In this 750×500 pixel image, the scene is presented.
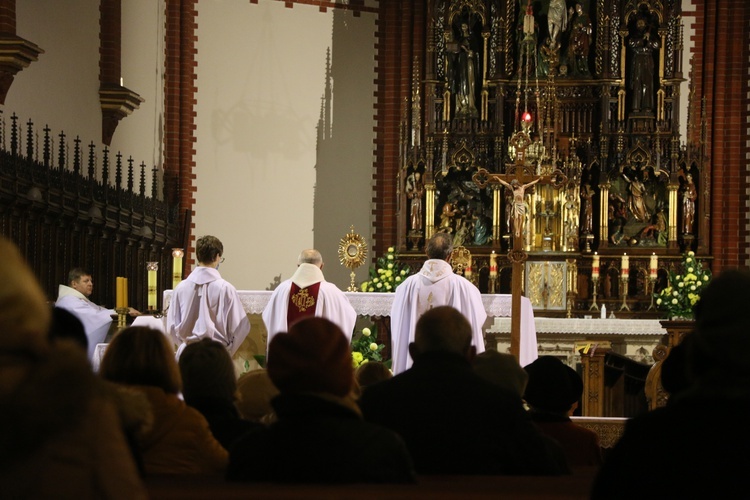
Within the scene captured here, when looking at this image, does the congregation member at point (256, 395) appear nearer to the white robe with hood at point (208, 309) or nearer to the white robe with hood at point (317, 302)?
the white robe with hood at point (208, 309)

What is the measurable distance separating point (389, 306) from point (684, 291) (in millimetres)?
4244

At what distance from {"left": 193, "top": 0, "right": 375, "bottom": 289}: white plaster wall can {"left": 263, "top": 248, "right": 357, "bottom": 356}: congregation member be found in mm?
6373

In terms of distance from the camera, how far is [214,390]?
4.34 metres

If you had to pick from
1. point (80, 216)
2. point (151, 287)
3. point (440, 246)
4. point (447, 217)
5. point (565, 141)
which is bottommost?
point (151, 287)

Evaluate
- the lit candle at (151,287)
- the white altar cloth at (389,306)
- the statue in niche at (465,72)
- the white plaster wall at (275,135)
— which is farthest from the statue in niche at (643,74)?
the lit candle at (151,287)

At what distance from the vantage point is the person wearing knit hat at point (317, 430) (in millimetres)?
3277

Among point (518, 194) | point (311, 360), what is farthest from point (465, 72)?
point (311, 360)

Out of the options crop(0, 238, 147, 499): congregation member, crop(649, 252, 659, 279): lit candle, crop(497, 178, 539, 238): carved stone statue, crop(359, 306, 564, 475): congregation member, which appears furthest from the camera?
crop(649, 252, 659, 279): lit candle

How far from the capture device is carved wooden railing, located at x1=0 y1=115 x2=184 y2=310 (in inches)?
422

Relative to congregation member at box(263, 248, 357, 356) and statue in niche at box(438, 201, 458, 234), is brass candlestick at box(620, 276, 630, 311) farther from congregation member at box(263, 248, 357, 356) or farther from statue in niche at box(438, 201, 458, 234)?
congregation member at box(263, 248, 357, 356)

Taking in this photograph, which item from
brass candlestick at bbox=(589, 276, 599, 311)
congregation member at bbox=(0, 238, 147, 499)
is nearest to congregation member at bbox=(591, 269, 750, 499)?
congregation member at bbox=(0, 238, 147, 499)

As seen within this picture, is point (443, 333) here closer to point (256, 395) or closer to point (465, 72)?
point (256, 395)

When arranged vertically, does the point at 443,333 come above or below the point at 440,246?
below

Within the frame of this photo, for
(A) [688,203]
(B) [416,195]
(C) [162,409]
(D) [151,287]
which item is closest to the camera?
(C) [162,409]
